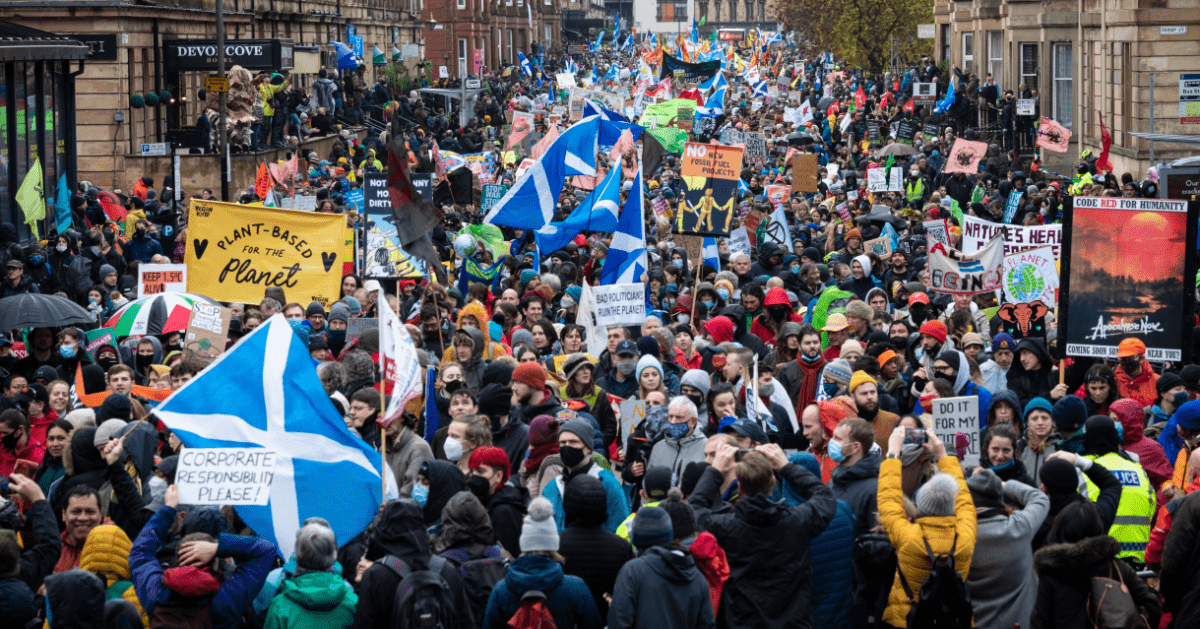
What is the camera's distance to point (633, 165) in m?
18.0

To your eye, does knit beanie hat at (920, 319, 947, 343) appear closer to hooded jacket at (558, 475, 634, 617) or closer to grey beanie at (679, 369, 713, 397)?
grey beanie at (679, 369, 713, 397)

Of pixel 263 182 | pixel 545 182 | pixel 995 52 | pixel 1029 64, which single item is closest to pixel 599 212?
pixel 545 182

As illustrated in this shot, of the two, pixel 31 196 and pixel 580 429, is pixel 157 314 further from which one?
pixel 31 196

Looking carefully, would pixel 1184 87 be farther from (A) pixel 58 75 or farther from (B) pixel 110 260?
(A) pixel 58 75

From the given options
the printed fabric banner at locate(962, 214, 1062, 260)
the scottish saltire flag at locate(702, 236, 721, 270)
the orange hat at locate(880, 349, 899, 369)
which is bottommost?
the orange hat at locate(880, 349, 899, 369)

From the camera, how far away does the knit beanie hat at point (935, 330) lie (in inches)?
402

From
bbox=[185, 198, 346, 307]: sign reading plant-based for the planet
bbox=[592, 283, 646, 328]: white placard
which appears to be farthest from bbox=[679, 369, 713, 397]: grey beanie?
bbox=[185, 198, 346, 307]: sign reading plant-based for the planet

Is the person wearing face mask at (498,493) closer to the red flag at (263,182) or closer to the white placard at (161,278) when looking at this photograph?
the white placard at (161,278)

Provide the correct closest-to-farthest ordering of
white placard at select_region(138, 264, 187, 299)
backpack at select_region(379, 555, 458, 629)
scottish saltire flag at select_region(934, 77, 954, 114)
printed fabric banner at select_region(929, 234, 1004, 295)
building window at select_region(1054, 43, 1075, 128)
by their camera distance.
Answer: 1. backpack at select_region(379, 555, 458, 629)
2. white placard at select_region(138, 264, 187, 299)
3. printed fabric banner at select_region(929, 234, 1004, 295)
4. scottish saltire flag at select_region(934, 77, 954, 114)
5. building window at select_region(1054, 43, 1075, 128)

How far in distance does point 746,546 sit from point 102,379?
523 cm

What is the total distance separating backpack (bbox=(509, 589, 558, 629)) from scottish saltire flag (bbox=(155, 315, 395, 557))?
1.32 m

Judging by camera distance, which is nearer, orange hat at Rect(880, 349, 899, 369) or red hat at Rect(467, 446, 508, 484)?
red hat at Rect(467, 446, 508, 484)

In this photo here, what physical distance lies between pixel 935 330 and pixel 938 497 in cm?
418

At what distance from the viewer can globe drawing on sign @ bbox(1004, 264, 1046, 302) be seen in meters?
12.1
